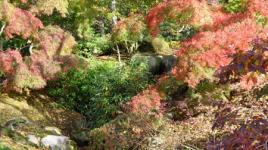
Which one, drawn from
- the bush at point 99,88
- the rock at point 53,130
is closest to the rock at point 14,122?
the rock at point 53,130

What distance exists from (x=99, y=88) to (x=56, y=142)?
2.25 m

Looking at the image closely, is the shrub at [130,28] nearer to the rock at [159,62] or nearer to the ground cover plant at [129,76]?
the ground cover plant at [129,76]

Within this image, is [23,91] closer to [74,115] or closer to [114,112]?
[74,115]

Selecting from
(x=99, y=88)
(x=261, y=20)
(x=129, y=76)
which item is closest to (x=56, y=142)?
(x=99, y=88)

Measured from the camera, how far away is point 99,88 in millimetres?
9492

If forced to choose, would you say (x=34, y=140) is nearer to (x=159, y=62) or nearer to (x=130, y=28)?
(x=130, y=28)

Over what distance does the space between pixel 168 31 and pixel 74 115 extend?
4.77 m

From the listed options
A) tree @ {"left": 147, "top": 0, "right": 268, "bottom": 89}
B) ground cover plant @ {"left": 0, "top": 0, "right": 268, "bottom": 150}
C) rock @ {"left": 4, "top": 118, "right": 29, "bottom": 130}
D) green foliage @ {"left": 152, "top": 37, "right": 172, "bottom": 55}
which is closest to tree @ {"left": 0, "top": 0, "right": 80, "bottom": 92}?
ground cover plant @ {"left": 0, "top": 0, "right": 268, "bottom": 150}

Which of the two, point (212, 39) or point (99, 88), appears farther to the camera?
point (99, 88)

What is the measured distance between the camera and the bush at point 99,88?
908 centimetres

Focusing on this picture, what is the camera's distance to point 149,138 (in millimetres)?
6457

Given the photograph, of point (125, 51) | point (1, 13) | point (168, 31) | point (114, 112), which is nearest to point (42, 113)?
point (114, 112)

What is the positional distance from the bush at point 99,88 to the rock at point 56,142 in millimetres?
1219

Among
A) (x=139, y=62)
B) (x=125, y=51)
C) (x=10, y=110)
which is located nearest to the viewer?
(x=10, y=110)
